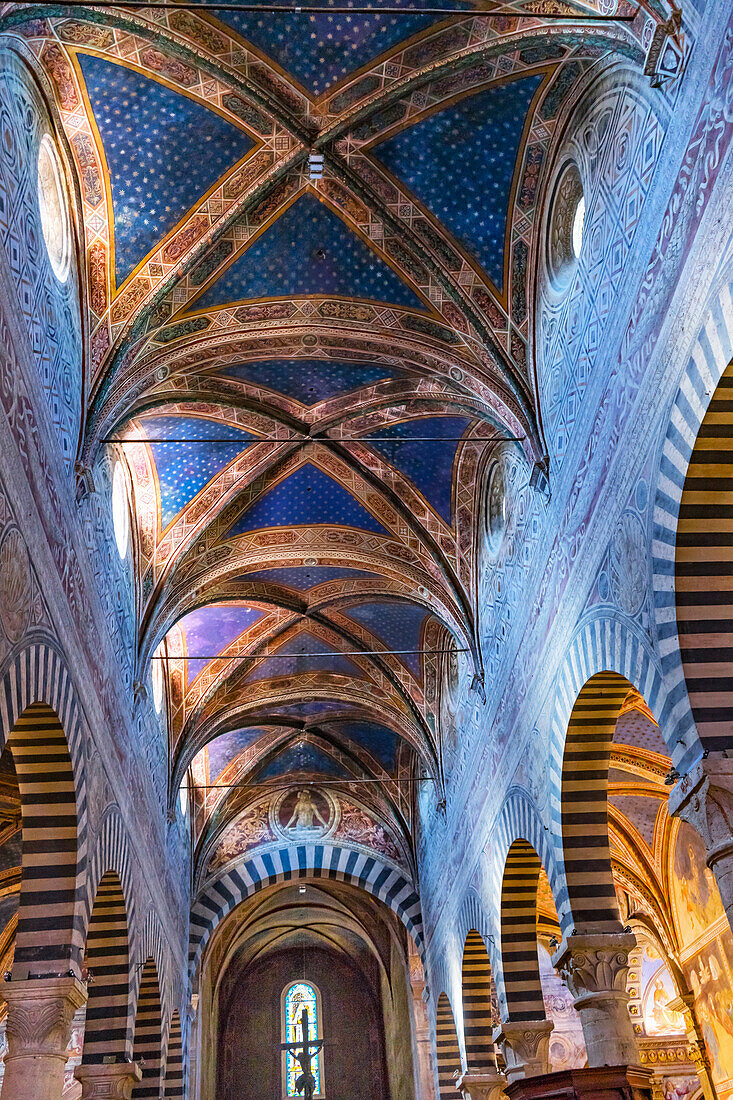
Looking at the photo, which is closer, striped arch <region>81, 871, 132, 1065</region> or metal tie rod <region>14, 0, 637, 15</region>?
metal tie rod <region>14, 0, 637, 15</region>

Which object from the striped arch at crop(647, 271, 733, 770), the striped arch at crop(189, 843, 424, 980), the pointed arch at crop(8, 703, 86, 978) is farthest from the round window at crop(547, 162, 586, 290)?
the striped arch at crop(189, 843, 424, 980)

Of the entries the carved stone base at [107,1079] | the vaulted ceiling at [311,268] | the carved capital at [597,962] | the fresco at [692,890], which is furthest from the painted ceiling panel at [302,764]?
the carved capital at [597,962]

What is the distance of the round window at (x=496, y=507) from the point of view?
13.1m

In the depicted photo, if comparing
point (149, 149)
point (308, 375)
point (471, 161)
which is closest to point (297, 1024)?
point (308, 375)

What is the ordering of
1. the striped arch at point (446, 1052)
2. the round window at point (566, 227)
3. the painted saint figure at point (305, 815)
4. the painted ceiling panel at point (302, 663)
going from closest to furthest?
the round window at point (566, 227)
the painted ceiling panel at point (302, 663)
the striped arch at point (446, 1052)
the painted saint figure at point (305, 815)

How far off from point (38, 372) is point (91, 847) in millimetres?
4943

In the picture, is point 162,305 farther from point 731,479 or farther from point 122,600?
point 731,479

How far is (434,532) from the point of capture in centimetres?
1497

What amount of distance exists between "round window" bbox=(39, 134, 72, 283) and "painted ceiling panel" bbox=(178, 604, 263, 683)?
8.20 meters

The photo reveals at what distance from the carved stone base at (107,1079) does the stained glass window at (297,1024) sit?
18.4 meters

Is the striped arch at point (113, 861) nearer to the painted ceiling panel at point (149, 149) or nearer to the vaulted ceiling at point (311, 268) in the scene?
the vaulted ceiling at point (311, 268)

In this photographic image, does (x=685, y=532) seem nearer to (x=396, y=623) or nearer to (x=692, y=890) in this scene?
(x=396, y=623)

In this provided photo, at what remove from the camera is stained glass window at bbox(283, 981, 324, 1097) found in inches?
1111

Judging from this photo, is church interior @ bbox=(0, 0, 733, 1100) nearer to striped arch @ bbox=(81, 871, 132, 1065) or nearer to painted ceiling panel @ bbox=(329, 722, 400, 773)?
striped arch @ bbox=(81, 871, 132, 1065)
